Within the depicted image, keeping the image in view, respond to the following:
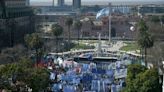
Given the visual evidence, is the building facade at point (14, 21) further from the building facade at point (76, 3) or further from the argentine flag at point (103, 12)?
the building facade at point (76, 3)

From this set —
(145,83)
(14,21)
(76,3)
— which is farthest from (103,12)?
(76,3)

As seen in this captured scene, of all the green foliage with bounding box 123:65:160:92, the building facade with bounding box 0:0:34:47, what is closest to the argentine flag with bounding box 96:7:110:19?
the building facade with bounding box 0:0:34:47

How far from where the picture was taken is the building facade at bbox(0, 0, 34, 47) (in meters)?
64.8

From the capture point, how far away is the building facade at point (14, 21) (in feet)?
213

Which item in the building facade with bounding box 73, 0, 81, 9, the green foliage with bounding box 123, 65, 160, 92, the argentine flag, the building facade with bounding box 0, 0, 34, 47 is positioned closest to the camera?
the green foliage with bounding box 123, 65, 160, 92

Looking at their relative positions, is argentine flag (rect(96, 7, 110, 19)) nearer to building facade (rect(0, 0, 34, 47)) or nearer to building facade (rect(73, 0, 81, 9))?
building facade (rect(0, 0, 34, 47))

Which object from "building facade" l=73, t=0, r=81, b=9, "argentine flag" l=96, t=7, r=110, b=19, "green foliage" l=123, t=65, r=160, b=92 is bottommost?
"building facade" l=73, t=0, r=81, b=9

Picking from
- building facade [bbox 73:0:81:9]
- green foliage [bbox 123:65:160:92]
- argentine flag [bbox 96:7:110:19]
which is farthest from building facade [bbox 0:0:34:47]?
building facade [bbox 73:0:81:9]

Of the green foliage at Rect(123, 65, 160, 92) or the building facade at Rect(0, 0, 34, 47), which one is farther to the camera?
the building facade at Rect(0, 0, 34, 47)

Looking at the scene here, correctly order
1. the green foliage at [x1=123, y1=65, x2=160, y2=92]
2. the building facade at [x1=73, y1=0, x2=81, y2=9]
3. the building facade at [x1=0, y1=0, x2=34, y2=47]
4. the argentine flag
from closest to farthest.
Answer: the green foliage at [x1=123, y1=65, x2=160, y2=92] < the building facade at [x1=0, y1=0, x2=34, y2=47] < the argentine flag < the building facade at [x1=73, y1=0, x2=81, y2=9]

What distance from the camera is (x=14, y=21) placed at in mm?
70500

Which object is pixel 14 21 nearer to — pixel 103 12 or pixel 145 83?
pixel 103 12

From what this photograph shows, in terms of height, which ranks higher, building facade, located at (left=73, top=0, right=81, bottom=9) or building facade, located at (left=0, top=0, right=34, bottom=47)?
building facade, located at (left=0, top=0, right=34, bottom=47)

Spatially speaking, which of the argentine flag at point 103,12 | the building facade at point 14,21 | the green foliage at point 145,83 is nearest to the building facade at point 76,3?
the argentine flag at point 103,12
